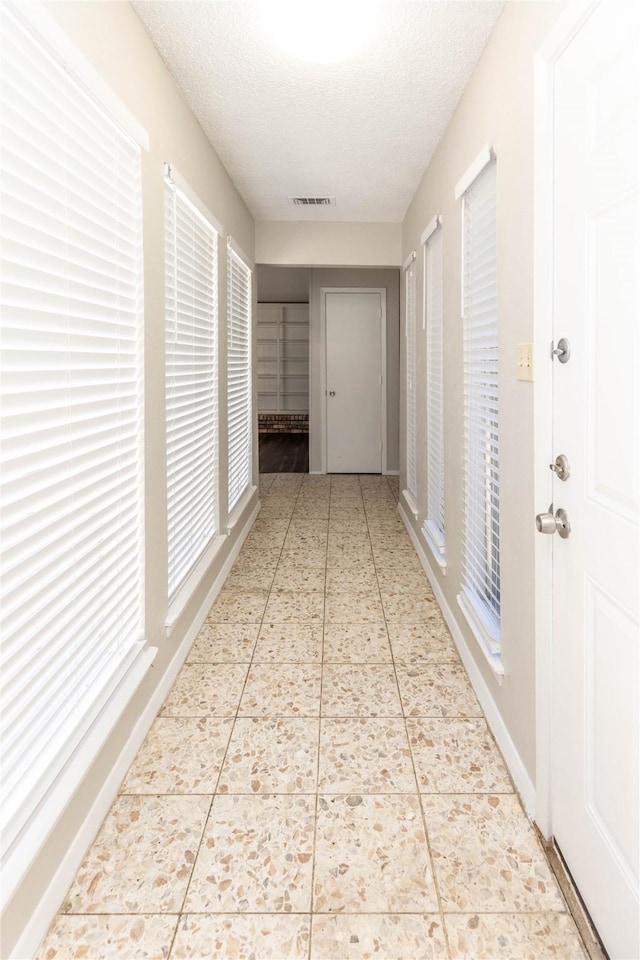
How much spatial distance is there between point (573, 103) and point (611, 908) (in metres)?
1.65

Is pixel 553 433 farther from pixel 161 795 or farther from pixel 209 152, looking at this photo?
pixel 209 152

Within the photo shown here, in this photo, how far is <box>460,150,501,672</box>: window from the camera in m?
2.07

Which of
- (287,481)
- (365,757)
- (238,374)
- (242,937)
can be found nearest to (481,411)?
(365,757)

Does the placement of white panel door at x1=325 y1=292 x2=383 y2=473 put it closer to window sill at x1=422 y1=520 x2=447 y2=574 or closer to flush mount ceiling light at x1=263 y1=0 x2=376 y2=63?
window sill at x1=422 y1=520 x2=447 y2=574

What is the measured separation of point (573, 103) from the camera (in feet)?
4.22

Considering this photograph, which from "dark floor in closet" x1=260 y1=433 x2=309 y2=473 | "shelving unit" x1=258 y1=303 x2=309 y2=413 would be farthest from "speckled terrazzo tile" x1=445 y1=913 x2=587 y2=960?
"shelving unit" x1=258 y1=303 x2=309 y2=413

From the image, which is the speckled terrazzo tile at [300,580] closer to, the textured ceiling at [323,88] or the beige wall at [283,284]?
the textured ceiling at [323,88]

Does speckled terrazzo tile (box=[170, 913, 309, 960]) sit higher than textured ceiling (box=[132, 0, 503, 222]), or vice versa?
textured ceiling (box=[132, 0, 503, 222])

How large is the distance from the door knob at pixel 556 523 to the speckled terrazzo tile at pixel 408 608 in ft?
5.21

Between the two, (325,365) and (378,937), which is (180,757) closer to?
(378,937)

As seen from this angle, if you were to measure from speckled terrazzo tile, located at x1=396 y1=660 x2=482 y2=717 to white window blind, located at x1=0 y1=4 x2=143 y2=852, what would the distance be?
1.04 m

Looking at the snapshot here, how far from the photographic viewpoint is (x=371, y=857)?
4.83ft

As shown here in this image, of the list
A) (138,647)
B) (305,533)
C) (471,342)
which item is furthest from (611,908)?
(305,533)

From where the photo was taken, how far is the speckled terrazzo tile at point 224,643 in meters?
2.55
